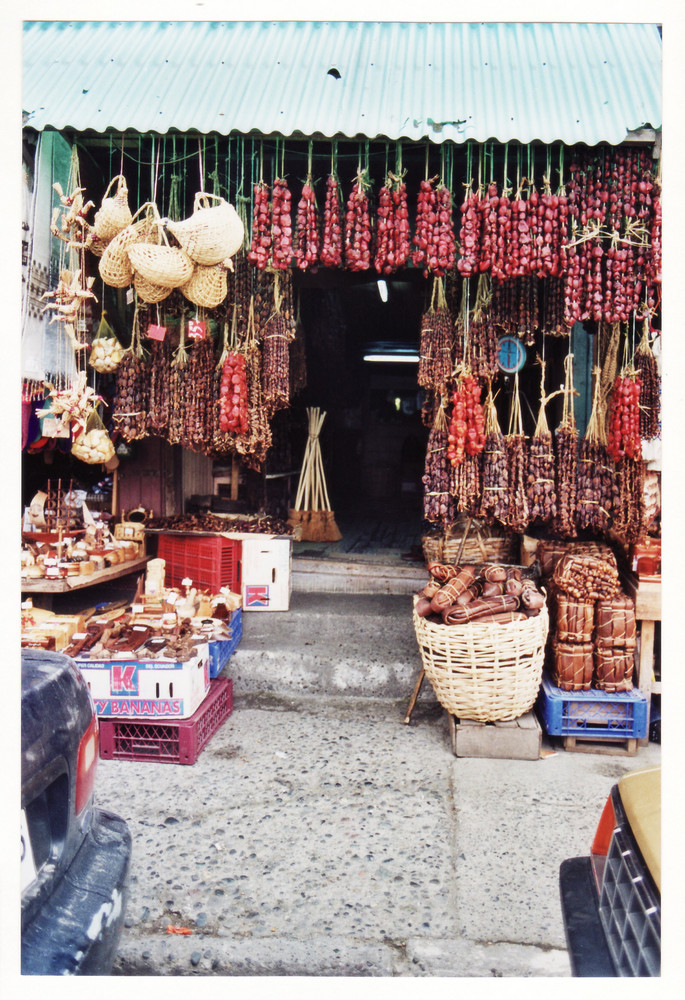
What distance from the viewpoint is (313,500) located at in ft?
29.4

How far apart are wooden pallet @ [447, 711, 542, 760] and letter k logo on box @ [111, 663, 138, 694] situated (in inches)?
82.3

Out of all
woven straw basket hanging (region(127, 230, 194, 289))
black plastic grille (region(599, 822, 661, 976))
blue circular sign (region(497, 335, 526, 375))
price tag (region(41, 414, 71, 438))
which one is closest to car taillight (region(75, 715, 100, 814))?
black plastic grille (region(599, 822, 661, 976))

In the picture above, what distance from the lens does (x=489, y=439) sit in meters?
5.26

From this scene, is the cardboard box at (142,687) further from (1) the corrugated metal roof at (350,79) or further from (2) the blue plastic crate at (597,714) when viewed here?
(1) the corrugated metal roof at (350,79)

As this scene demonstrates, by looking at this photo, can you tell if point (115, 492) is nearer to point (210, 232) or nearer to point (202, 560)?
point (202, 560)

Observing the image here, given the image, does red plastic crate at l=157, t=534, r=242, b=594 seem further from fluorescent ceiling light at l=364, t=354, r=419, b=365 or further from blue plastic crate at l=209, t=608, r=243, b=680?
fluorescent ceiling light at l=364, t=354, r=419, b=365

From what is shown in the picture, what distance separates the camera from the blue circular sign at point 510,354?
559 centimetres

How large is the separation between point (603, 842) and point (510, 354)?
4025mm

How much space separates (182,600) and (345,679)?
1438mm

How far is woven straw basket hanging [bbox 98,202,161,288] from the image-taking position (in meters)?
4.53

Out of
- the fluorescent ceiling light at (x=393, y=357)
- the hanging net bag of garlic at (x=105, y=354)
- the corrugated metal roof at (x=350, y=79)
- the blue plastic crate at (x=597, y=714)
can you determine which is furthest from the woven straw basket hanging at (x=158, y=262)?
the fluorescent ceiling light at (x=393, y=357)
